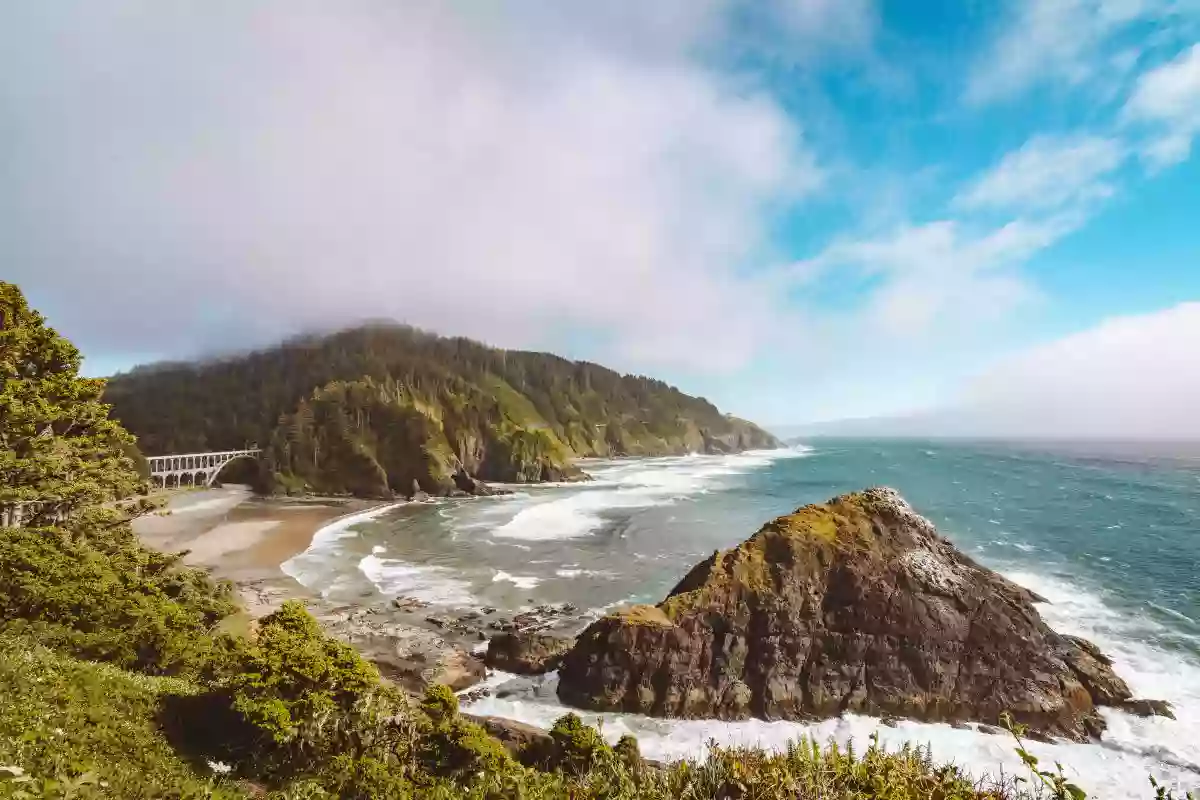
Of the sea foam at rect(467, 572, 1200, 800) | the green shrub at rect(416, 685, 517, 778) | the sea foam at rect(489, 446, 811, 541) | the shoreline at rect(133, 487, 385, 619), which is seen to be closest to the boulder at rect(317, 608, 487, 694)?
the sea foam at rect(467, 572, 1200, 800)

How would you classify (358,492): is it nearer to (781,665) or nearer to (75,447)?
(75,447)

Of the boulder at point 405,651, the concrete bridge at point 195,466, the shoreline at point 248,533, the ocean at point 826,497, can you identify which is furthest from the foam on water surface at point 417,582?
the concrete bridge at point 195,466

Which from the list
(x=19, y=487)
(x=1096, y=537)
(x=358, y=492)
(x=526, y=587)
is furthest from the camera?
(x=358, y=492)

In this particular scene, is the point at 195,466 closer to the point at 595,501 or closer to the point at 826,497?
the point at 595,501

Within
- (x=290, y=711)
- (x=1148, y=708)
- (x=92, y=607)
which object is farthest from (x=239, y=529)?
(x=1148, y=708)

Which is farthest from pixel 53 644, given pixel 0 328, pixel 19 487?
pixel 0 328
